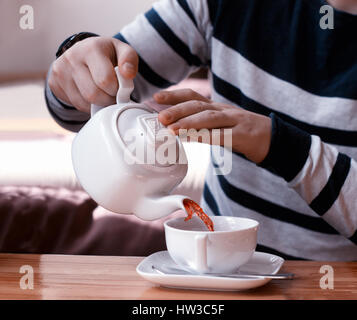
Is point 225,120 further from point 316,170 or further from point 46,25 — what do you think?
point 46,25

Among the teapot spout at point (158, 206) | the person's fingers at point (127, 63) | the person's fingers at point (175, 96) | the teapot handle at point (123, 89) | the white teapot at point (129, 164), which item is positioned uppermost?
the person's fingers at point (127, 63)

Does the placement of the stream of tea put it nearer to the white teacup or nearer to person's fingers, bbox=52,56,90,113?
the white teacup

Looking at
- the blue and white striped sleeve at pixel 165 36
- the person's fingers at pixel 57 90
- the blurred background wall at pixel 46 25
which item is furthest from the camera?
the blurred background wall at pixel 46 25

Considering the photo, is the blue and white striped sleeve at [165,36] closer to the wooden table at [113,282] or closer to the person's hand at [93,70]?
the person's hand at [93,70]

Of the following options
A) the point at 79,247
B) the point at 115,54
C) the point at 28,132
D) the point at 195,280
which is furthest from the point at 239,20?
the point at 28,132

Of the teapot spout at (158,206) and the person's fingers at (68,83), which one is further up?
the person's fingers at (68,83)

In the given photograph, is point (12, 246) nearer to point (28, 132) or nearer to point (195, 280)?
point (28, 132)

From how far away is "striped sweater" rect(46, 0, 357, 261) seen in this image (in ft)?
2.64

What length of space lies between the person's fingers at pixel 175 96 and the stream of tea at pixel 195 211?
14 centimetres

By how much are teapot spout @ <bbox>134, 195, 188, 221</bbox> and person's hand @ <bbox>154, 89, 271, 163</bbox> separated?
88 mm

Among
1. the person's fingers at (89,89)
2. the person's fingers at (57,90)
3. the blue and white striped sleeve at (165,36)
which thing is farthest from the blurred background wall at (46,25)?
the person's fingers at (89,89)

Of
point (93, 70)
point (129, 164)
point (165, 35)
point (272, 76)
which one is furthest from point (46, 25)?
point (129, 164)

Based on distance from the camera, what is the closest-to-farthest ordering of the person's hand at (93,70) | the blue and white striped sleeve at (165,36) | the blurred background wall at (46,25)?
the person's hand at (93,70)
the blue and white striped sleeve at (165,36)
the blurred background wall at (46,25)

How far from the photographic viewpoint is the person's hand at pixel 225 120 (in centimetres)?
56
